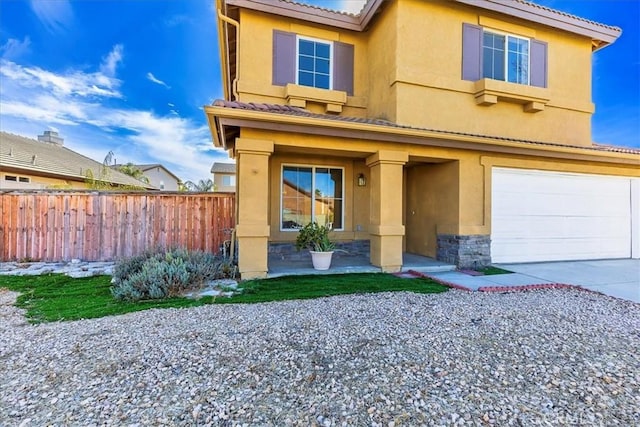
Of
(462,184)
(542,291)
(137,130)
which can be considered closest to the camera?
(542,291)

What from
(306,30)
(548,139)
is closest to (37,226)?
(306,30)

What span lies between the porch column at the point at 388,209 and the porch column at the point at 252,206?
8.33 ft

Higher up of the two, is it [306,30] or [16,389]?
[306,30]

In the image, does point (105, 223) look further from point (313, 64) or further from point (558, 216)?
point (558, 216)

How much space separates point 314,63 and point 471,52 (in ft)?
13.9

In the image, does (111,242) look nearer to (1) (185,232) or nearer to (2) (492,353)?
(1) (185,232)

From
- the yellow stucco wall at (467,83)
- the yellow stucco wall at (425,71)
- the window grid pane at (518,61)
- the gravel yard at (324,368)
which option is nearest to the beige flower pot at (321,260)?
the gravel yard at (324,368)

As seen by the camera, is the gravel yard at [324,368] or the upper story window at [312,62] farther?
the upper story window at [312,62]

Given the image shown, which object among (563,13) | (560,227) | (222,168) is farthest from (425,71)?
(222,168)

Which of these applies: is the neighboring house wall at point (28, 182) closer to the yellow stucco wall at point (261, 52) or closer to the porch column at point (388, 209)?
the yellow stucco wall at point (261, 52)

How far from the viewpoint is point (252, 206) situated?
638 centimetres

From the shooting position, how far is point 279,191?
8.64 meters

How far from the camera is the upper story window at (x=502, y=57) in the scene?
8.62 meters

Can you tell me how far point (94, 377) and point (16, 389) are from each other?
55 cm
